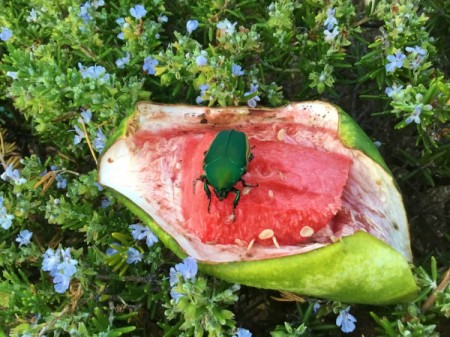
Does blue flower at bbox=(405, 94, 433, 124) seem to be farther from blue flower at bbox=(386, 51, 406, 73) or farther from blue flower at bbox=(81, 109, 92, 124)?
blue flower at bbox=(81, 109, 92, 124)

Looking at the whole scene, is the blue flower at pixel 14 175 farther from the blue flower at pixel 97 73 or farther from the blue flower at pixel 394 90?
the blue flower at pixel 394 90

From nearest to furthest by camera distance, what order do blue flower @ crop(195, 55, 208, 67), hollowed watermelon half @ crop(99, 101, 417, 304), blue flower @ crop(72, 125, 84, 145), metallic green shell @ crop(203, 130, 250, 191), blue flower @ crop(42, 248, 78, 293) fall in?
hollowed watermelon half @ crop(99, 101, 417, 304)
metallic green shell @ crop(203, 130, 250, 191)
blue flower @ crop(42, 248, 78, 293)
blue flower @ crop(195, 55, 208, 67)
blue flower @ crop(72, 125, 84, 145)

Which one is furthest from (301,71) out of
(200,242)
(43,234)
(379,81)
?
(43,234)

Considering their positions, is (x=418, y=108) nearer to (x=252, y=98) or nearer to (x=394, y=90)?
(x=394, y=90)

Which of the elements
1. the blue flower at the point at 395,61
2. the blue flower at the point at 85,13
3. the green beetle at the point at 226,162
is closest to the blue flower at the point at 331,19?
the blue flower at the point at 395,61

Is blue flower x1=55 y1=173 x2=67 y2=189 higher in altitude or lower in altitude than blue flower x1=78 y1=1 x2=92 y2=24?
lower

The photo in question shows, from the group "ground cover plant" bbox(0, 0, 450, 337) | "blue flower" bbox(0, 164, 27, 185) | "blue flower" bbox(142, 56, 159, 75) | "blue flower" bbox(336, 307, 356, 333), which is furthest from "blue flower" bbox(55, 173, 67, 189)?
"blue flower" bbox(336, 307, 356, 333)

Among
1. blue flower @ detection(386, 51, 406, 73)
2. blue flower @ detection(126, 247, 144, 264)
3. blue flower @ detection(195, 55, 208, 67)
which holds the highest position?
blue flower @ detection(195, 55, 208, 67)

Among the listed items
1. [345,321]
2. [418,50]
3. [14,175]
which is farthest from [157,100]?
[345,321]
